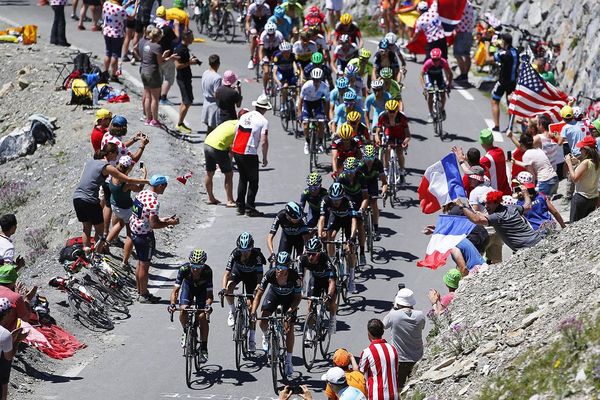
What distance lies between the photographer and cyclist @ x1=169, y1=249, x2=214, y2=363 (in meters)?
16.5

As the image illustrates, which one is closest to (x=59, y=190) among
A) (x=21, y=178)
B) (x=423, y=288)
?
(x=21, y=178)

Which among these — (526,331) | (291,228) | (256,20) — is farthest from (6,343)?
(256,20)

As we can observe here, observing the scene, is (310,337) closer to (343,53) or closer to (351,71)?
(351,71)

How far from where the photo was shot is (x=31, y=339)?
16609 mm

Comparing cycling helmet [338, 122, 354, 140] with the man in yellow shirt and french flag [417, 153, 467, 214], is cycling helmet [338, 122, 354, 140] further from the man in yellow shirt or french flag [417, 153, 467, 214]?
the man in yellow shirt

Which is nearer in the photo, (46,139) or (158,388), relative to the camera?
(158,388)

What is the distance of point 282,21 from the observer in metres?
30.1

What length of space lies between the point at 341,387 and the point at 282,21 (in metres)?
17.9

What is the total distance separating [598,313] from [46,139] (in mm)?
17459

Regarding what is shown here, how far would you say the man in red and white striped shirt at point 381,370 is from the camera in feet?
45.5

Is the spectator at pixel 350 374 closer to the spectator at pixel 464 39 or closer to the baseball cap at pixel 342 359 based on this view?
the baseball cap at pixel 342 359

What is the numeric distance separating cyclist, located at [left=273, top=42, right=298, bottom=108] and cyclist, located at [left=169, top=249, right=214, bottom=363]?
1087 cm

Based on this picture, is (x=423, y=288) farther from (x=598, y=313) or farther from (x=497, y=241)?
(x=598, y=313)

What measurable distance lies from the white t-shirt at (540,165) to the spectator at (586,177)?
1223 millimetres
